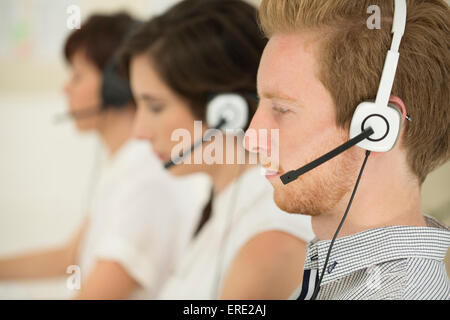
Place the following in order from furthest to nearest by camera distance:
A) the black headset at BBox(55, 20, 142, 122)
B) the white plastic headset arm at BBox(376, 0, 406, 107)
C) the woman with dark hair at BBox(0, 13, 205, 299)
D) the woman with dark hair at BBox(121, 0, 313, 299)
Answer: the black headset at BBox(55, 20, 142, 122) → the woman with dark hair at BBox(0, 13, 205, 299) → the woman with dark hair at BBox(121, 0, 313, 299) → the white plastic headset arm at BBox(376, 0, 406, 107)

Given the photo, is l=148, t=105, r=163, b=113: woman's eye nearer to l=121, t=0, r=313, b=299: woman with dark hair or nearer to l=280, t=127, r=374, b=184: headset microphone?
l=121, t=0, r=313, b=299: woman with dark hair

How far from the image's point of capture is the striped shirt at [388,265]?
25.4 inches

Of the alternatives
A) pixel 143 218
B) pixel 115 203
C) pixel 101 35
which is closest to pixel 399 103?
pixel 143 218

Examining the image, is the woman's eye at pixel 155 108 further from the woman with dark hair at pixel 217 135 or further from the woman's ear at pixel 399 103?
the woman's ear at pixel 399 103

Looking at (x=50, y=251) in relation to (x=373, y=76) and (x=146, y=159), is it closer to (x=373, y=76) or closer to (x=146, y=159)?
(x=146, y=159)

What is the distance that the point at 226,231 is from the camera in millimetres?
1150

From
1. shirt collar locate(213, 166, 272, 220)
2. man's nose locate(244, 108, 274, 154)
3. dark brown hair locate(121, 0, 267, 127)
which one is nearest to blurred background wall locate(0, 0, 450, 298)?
dark brown hair locate(121, 0, 267, 127)

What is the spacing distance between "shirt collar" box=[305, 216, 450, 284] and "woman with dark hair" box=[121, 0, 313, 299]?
20 centimetres

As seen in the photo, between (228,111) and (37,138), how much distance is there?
1.36 meters

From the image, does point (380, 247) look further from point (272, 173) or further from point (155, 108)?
point (155, 108)

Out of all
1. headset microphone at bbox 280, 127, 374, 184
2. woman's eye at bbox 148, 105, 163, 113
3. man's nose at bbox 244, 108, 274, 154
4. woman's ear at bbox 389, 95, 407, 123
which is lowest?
headset microphone at bbox 280, 127, 374, 184

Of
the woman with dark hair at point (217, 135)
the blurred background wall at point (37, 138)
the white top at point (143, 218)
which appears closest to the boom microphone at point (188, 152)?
the woman with dark hair at point (217, 135)

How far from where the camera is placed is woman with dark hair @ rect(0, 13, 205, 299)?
1.29 meters
